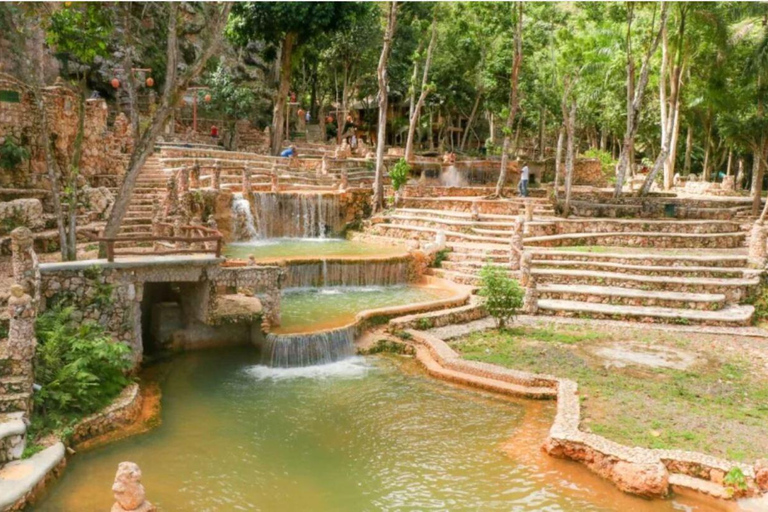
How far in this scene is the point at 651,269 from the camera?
58.3 ft

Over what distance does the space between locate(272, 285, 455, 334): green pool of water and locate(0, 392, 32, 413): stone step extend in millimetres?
5393

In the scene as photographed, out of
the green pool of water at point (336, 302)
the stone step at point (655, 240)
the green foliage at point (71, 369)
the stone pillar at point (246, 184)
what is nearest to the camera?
the green foliage at point (71, 369)

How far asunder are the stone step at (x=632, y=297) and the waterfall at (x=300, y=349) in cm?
678

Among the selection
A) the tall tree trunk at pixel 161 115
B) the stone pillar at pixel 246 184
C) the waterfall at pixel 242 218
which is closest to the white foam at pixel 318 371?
the tall tree trunk at pixel 161 115

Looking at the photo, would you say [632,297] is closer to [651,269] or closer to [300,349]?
[651,269]

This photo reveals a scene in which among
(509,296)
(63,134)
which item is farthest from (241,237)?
(509,296)

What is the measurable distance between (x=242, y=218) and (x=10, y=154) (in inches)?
314

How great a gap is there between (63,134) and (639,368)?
719 inches

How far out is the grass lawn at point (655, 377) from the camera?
30.8 feet

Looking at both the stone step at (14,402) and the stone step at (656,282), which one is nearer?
the stone step at (14,402)

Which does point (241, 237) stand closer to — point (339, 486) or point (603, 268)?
point (603, 268)

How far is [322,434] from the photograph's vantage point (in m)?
9.86

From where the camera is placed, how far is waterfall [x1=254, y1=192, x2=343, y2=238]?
24016 mm

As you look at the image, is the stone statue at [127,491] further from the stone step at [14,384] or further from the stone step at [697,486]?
the stone step at [697,486]
